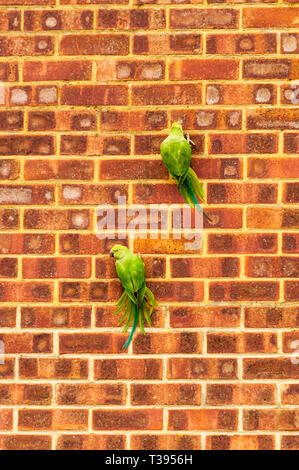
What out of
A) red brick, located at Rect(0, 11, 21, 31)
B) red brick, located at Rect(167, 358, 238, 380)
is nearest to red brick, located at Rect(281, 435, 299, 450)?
red brick, located at Rect(167, 358, 238, 380)

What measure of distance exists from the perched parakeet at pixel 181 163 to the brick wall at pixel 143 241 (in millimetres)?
36

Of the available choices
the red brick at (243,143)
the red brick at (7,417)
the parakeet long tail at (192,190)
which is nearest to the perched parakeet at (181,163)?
the parakeet long tail at (192,190)

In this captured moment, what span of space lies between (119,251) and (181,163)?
0.33 metres

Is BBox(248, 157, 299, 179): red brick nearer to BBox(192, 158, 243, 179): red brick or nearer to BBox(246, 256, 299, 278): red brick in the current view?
BBox(192, 158, 243, 179): red brick

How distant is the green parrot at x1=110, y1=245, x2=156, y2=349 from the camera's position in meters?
1.32

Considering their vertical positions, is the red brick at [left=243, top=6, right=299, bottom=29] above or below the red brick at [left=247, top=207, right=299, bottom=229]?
above

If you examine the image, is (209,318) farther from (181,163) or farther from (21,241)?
(21,241)

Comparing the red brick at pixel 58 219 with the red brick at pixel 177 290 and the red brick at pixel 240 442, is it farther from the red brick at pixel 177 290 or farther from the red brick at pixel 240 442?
the red brick at pixel 240 442

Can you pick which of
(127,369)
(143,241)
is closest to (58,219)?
(143,241)

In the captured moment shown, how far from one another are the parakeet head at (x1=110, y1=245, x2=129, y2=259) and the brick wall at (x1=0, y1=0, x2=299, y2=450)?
2.6 inches

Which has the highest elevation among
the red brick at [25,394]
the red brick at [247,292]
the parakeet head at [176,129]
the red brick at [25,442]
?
the parakeet head at [176,129]

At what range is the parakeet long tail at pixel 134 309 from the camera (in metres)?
1.37

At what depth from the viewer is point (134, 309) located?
1.37m
